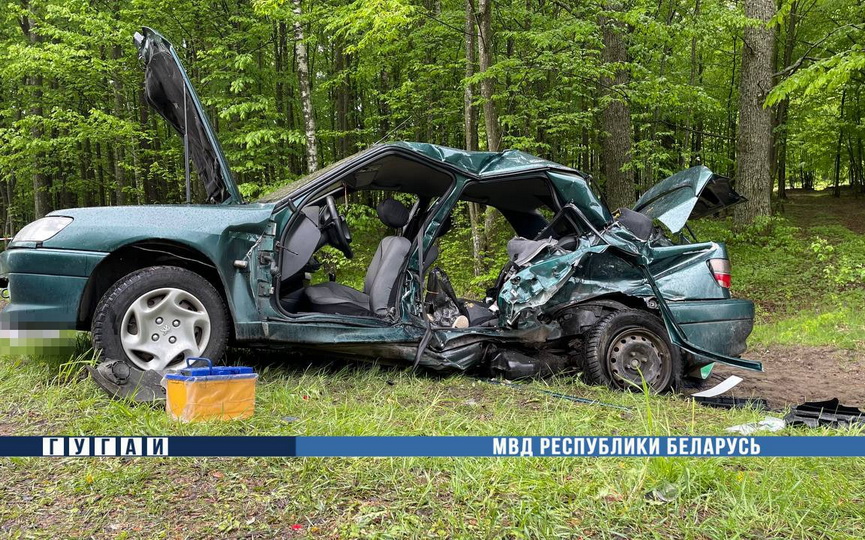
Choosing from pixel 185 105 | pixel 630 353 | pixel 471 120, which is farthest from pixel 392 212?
pixel 471 120

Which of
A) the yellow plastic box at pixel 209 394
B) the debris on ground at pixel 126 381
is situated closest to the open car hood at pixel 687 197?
the yellow plastic box at pixel 209 394

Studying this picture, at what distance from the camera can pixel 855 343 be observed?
6758mm

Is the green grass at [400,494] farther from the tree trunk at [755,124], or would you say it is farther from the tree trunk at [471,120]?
the tree trunk at [755,124]

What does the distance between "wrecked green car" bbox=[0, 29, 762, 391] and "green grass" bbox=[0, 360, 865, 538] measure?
2.66 feet

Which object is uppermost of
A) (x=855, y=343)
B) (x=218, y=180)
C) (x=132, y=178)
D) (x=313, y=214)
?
(x=132, y=178)

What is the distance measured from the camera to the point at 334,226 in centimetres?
456

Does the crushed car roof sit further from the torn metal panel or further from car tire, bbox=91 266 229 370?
car tire, bbox=91 266 229 370

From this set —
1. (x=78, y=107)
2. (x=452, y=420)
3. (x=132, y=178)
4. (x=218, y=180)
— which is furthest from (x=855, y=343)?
(x=132, y=178)

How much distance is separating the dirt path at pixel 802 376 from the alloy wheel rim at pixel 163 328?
4.13 meters

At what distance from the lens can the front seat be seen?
4.51 metres

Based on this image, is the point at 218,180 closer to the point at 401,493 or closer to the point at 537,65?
the point at 401,493

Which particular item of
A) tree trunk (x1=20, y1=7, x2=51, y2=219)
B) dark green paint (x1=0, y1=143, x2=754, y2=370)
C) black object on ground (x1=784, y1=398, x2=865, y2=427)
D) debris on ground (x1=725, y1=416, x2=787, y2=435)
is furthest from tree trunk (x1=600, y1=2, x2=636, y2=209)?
tree trunk (x1=20, y1=7, x2=51, y2=219)

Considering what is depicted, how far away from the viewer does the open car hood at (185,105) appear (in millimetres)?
4457

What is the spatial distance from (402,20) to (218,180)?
212 inches
